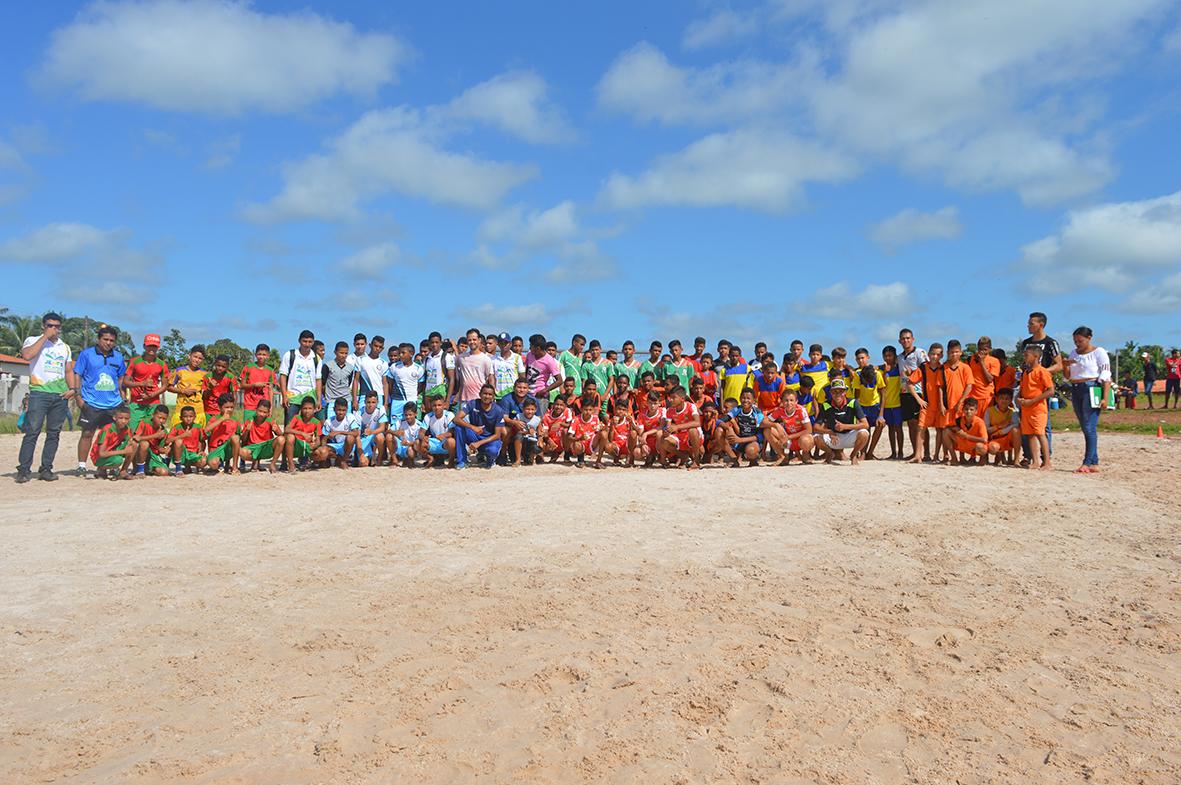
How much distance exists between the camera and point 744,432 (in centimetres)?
1109

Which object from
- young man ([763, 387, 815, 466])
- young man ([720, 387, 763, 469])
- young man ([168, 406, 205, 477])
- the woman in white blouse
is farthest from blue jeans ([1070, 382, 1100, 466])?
young man ([168, 406, 205, 477])

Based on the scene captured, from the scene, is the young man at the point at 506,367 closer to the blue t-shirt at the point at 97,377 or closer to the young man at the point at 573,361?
the young man at the point at 573,361

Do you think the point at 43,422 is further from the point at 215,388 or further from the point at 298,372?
the point at 298,372

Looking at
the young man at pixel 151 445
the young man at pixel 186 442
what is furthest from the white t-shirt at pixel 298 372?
the young man at pixel 151 445

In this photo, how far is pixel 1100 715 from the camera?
3805mm

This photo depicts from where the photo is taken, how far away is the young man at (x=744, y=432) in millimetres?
10938

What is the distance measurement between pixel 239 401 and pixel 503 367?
3.65 meters

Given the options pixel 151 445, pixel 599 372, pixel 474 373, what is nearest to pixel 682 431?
pixel 599 372

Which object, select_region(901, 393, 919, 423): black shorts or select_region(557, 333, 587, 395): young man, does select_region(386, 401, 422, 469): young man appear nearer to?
select_region(557, 333, 587, 395): young man

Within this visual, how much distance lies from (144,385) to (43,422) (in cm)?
118

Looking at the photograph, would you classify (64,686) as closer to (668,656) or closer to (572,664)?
(572,664)

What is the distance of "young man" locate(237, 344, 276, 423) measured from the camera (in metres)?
11.3

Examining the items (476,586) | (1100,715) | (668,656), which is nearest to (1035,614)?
(1100,715)

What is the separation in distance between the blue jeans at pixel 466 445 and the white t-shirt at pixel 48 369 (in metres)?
4.87
